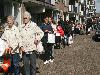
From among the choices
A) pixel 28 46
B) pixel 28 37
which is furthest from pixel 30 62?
pixel 28 37

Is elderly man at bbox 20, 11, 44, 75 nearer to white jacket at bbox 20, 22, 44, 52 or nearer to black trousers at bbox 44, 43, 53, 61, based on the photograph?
white jacket at bbox 20, 22, 44, 52

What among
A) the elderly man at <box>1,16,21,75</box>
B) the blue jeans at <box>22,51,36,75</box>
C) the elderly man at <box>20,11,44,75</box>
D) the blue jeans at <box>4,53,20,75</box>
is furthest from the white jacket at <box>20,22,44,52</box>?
the blue jeans at <box>4,53,20,75</box>

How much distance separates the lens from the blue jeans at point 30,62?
974 centimetres

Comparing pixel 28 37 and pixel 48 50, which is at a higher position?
pixel 28 37

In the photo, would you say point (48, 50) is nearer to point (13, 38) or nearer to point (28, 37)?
point (28, 37)

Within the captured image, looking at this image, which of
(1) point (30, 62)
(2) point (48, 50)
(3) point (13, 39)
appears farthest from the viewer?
(2) point (48, 50)

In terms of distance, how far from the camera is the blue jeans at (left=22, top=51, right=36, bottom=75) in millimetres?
9742

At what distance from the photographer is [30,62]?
9750 millimetres

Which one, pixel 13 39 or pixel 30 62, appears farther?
pixel 30 62

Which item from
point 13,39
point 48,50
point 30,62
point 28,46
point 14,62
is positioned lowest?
point 48,50

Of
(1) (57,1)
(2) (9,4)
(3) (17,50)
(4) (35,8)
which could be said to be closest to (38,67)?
(3) (17,50)

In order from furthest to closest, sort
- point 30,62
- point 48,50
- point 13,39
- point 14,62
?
point 48,50 < point 30,62 < point 13,39 < point 14,62

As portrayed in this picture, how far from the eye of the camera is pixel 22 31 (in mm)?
9820

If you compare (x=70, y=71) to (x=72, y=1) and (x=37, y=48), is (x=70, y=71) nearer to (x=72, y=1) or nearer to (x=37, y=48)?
(x=37, y=48)
